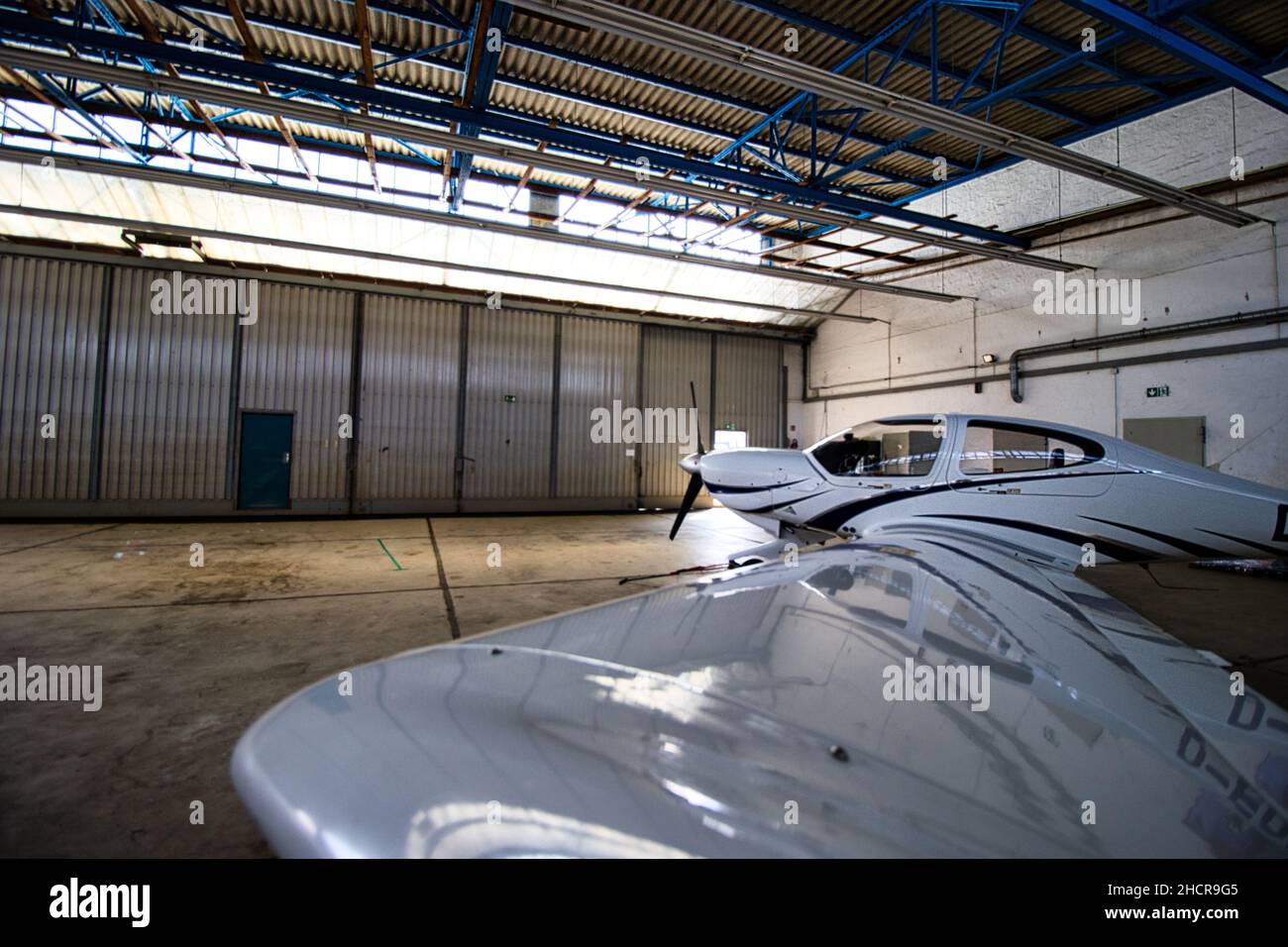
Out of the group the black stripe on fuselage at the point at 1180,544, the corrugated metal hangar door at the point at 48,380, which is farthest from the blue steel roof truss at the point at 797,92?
the corrugated metal hangar door at the point at 48,380

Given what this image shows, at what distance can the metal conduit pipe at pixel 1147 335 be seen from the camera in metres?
7.67

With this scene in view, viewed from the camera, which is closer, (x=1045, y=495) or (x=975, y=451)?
(x=1045, y=495)

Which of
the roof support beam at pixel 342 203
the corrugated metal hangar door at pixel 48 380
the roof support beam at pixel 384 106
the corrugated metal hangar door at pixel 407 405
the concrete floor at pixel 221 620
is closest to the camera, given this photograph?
the concrete floor at pixel 221 620

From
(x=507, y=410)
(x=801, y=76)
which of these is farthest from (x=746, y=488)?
(x=507, y=410)

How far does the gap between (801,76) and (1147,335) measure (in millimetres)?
8636

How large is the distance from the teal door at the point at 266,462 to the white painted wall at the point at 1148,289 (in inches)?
630

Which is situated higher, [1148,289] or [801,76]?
[801,76]

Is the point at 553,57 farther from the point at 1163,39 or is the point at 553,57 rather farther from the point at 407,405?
the point at 407,405

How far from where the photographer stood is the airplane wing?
72 cm

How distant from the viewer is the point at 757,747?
99 cm

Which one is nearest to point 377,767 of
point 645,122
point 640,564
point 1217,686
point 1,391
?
point 1217,686

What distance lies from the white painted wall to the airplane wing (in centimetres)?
957

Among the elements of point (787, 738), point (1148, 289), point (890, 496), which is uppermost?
point (1148, 289)

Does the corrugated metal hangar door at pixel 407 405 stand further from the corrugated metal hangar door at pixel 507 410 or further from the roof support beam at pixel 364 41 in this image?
the roof support beam at pixel 364 41
